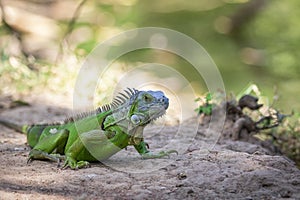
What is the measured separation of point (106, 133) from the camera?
16.7 ft

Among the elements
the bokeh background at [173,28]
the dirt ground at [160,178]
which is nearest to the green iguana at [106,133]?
the dirt ground at [160,178]

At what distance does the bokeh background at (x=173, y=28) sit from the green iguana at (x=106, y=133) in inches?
162

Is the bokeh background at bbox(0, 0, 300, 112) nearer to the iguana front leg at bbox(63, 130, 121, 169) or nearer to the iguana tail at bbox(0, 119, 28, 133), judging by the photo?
the iguana tail at bbox(0, 119, 28, 133)

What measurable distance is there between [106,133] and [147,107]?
1.47 feet

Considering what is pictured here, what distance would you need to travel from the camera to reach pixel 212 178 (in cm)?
467

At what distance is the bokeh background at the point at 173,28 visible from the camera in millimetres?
11383

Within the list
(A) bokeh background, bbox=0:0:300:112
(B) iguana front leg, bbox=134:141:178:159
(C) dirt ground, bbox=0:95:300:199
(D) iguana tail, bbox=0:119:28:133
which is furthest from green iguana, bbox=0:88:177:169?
(A) bokeh background, bbox=0:0:300:112

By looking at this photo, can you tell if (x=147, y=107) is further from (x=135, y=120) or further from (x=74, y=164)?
(x=74, y=164)

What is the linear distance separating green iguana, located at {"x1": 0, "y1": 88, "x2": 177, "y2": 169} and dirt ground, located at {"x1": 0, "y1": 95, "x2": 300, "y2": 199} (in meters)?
0.11

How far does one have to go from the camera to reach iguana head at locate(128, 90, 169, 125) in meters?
4.92

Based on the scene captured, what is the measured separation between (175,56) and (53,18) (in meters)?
3.37

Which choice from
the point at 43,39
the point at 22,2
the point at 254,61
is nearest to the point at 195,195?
the point at 43,39

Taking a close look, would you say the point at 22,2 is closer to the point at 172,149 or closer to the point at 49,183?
the point at 172,149

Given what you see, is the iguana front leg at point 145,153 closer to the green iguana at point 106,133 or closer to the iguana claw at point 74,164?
the green iguana at point 106,133
